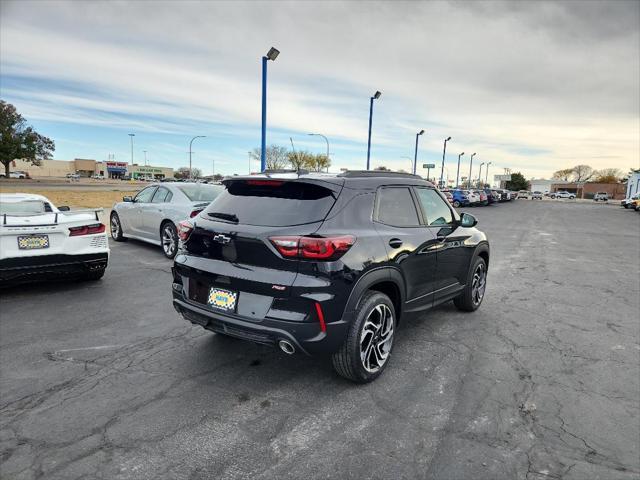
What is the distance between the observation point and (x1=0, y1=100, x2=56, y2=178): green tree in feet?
231

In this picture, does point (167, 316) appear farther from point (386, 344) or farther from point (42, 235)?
point (386, 344)

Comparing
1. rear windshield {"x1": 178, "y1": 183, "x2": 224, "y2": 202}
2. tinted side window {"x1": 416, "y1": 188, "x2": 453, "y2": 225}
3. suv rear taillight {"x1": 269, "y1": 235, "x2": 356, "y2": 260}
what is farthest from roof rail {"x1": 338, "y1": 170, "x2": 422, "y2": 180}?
rear windshield {"x1": 178, "y1": 183, "x2": 224, "y2": 202}

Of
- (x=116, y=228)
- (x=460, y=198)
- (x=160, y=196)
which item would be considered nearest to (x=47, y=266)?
(x=160, y=196)

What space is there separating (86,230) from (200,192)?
3226mm

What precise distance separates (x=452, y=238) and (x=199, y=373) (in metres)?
2.95

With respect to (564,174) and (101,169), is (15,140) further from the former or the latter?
(564,174)

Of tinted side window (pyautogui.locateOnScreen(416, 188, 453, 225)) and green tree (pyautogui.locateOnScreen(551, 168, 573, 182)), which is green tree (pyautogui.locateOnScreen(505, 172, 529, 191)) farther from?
tinted side window (pyautogui.locateOnScreen(416, 188, 453, 225))

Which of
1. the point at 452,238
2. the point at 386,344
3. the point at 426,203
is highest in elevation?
the point at 426,203

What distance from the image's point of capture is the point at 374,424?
299 cm

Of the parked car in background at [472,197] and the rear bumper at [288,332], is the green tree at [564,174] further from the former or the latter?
the rear bumper at [288,332]

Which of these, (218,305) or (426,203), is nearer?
(218,305)

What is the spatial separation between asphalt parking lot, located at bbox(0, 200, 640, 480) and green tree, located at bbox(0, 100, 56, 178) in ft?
268

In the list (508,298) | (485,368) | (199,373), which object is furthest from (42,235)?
(508,298)

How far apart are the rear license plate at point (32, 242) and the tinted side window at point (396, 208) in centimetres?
456
